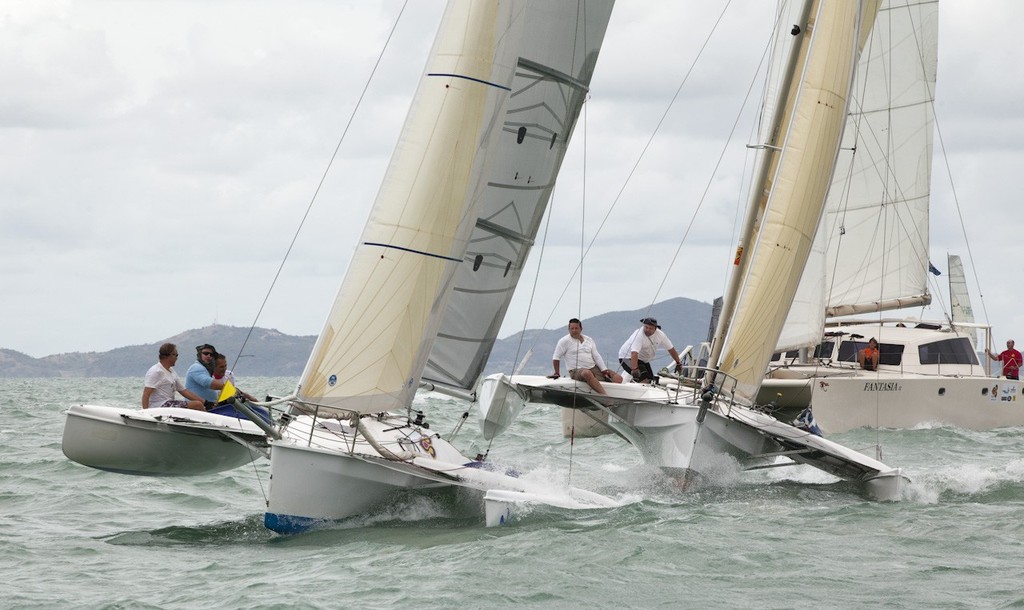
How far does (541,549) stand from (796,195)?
5.49 meters

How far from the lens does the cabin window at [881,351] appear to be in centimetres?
2450

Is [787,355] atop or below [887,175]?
below

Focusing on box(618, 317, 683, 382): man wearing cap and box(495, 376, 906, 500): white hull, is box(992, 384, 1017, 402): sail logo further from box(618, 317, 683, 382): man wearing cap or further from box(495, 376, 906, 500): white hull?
box(495, 376, 906, 500): white hull

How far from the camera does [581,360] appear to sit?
548 inches

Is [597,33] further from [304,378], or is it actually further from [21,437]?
[21,437]

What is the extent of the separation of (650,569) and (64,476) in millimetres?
8598

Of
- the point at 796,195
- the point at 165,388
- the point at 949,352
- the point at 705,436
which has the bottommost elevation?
the point at 705,436

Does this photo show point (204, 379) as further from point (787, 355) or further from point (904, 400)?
point (787, 355)

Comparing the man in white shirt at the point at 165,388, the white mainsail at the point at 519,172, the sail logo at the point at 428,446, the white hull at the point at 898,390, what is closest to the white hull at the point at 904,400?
the white hull at the point at 898,390

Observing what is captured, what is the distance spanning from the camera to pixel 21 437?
21844mm

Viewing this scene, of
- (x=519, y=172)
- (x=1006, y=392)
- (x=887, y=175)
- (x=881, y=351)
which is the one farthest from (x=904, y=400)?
(x=519, y=172)

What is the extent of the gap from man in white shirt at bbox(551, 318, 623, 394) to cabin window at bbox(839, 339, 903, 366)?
11.5 metres

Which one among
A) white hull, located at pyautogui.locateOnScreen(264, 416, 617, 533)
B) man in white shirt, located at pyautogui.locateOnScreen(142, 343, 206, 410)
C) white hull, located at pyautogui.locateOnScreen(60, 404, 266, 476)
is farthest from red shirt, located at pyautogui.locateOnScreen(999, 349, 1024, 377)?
man in white shirt, located at pyautogui.locateOnScreen(142, 343, 206, 410)

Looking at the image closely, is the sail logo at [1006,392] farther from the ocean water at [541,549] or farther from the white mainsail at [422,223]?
the white mainsail at [422,223]
